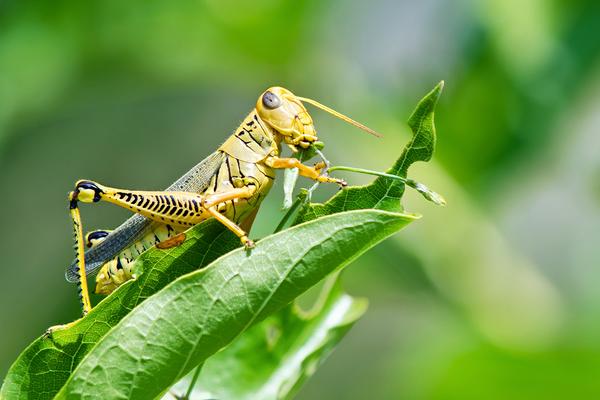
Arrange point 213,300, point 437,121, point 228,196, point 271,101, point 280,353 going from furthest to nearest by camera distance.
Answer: point 437,121 < point 271,101 < point 228,196 < point 280,353 < point 213,300

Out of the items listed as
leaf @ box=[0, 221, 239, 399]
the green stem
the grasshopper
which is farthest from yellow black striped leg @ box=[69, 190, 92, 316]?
the green stem

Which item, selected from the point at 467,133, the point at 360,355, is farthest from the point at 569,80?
the point at 360,355

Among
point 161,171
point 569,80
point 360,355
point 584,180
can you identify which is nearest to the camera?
point 569,80

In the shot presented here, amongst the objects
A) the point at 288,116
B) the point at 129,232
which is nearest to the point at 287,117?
the point at 288,116

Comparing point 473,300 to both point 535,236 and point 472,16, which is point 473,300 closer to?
point 472,16

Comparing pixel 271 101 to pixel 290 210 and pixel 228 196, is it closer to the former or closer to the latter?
pixel 228 196

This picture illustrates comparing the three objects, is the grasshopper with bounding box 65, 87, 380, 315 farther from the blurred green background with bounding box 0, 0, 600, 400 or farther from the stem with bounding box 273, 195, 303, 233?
the blurred green background with bounding box 0, 0, 600, 400

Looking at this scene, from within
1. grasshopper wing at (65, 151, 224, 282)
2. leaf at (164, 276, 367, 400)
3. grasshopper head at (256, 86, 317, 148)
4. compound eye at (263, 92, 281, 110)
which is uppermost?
compound eye at (263, 92, 281, 110)

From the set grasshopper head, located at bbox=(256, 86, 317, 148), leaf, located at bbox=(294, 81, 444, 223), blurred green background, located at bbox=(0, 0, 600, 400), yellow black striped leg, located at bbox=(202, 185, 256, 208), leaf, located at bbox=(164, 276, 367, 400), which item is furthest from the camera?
blurred green background, located at bbox=(0, 0, 600, 400)
